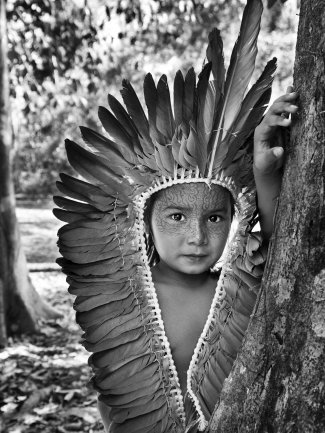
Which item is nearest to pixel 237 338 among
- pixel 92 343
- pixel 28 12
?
pixel 92 343

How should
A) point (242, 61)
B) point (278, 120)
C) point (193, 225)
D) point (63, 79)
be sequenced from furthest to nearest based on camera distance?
point (63, 79) < point (193, 225) < point (242, 61) < point (278, 120)

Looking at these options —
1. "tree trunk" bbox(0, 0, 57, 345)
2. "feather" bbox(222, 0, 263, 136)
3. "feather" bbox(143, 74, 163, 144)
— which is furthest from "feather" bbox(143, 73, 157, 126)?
"tree trunk" bbox(0, 0, 57, 345)

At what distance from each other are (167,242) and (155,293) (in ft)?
0.59

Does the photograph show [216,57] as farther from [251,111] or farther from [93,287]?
[93,287]

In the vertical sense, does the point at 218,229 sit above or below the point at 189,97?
below

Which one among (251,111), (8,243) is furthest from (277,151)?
(8,243)

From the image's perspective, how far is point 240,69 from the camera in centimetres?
156

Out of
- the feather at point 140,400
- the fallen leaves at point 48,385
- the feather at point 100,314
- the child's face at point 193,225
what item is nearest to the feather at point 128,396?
the feather at point 140,400

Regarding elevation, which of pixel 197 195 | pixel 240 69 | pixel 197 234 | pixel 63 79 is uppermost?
pixel 63 79

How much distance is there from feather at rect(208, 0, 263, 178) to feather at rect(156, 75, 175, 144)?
142 mm

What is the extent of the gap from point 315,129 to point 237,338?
2.53 feet

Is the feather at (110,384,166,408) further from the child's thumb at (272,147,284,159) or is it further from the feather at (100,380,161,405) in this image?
the child's thumb at (272,147,284,159)

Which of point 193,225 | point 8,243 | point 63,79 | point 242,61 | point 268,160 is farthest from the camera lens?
point 63,79

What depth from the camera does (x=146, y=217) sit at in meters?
1.82
